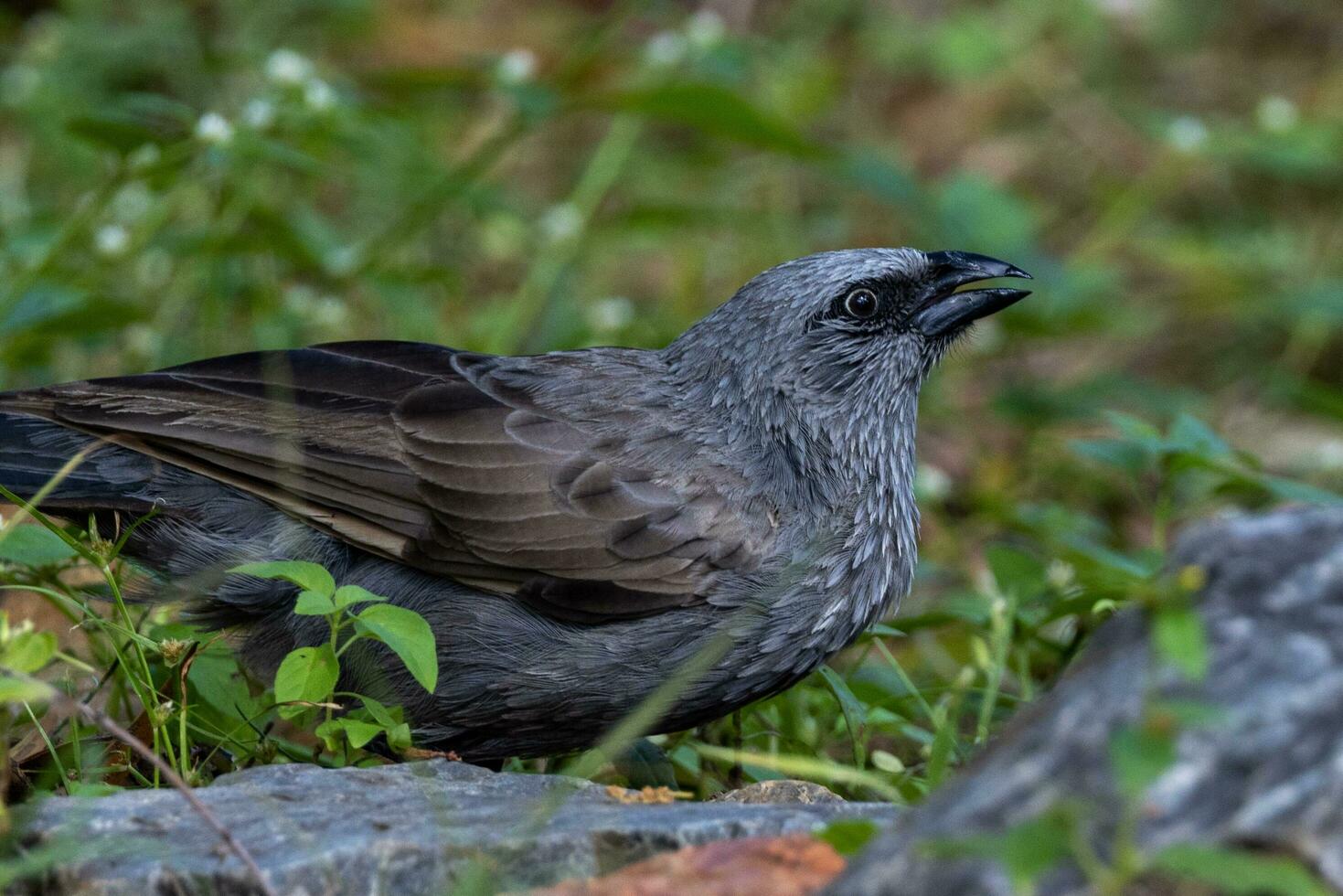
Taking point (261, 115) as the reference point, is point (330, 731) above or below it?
below

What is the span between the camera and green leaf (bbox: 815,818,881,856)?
248 cm

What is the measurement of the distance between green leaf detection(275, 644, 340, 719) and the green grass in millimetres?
214

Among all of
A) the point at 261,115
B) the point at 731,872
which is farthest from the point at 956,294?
the point at 731,872

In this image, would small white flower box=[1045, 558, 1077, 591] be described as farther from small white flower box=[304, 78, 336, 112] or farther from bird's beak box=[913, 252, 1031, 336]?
small white flower box=[304, 78, 336, 112]

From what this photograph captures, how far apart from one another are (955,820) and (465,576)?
7.06 ft

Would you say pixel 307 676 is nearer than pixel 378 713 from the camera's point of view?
Yes

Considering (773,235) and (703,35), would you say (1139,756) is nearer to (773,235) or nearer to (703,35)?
(703,35)

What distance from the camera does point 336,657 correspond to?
3449mm

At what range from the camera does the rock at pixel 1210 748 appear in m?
2.05

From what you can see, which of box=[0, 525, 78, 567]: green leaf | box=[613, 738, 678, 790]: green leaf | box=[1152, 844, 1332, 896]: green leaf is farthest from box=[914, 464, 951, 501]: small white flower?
box=[1152, 844, 1332, 896]: green leaf

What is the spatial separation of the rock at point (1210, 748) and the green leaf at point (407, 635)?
1188mm

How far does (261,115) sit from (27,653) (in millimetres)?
2846

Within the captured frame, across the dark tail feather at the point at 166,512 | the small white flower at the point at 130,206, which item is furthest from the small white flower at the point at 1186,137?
the dark tail feather at the point at 166,512

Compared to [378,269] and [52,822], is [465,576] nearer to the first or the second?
[52,822]
